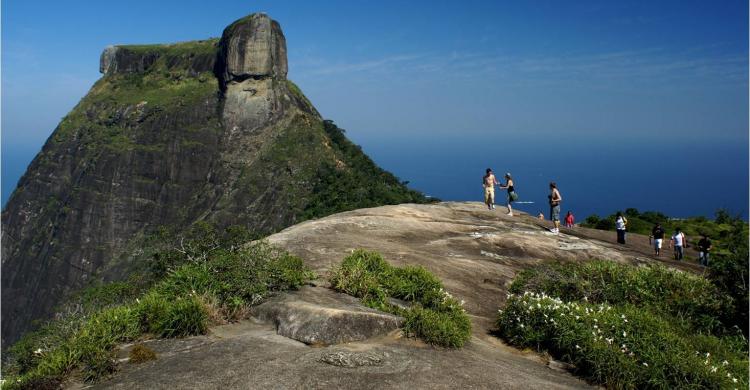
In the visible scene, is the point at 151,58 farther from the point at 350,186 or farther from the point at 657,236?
the point at 657,236

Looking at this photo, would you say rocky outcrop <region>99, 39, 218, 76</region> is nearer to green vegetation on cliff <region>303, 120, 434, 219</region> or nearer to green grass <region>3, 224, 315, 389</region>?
green vegetation on cliff <region>303, 120, 434, 219</region>

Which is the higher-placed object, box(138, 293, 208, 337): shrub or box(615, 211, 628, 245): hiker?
box(615, 211, 628, 245): hiker

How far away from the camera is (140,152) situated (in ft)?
436

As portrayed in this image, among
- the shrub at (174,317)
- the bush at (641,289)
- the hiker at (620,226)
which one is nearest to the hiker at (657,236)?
the hiker at (620,226)

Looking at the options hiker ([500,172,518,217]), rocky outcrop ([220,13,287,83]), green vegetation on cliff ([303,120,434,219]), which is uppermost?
rocky outcrop ([220,13,287,83])

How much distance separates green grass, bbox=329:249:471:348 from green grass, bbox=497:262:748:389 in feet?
5.23

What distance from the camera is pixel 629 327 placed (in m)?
10.4

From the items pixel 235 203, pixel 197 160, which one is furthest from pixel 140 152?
pixel 235 203

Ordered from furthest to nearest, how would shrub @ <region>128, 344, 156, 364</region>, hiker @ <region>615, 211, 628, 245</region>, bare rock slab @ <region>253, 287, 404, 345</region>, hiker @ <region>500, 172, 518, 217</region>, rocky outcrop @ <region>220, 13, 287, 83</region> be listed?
rocky outcrop @ <region>220, 13, 287, 83</region>
hiker @ <region>500, 172, 518, 217</region>
hiker @ <region>615, 211, 628, 245</region>
bare rock slab @ <region>253, 287, 404, 345</region>
shrub @ <region>128, 344, 156, 364</region>

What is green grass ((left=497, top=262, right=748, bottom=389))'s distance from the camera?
920 cm

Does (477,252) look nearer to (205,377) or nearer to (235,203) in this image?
(205,377)

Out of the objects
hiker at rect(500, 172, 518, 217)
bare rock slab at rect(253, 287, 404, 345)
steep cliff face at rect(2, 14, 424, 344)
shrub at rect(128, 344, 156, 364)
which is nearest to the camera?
shrub at rect(128, 344, 156, 364)

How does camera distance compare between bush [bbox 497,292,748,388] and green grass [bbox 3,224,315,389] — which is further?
bush [bbox 497,292,748,388]

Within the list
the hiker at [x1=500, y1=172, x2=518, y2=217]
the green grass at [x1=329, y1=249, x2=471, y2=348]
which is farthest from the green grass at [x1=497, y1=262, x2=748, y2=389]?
the hiker at [x1=500, y1=172, x2=518, y2=217]
